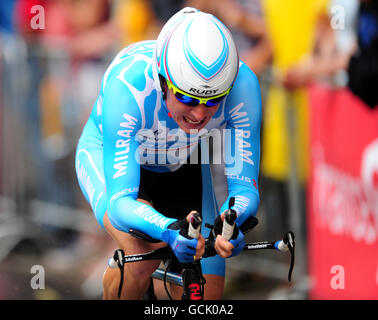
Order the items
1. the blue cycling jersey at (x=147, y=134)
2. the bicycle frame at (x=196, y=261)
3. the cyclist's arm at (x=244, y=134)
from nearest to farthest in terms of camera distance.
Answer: the bicycle frame at (x=196, y=261)
the blue cycling jersey at (x=147, y=134)
the cyclist's arm at (x=244, y=134)

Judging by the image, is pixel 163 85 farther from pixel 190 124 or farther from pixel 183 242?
pixel 183 242

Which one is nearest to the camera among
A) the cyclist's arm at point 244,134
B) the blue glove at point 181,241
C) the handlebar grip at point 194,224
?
the handlebar grip at point 194,224

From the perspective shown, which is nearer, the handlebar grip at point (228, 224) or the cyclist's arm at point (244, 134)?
the handlebar grip at point (228, 224)

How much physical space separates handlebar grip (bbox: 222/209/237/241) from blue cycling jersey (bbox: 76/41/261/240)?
37cm

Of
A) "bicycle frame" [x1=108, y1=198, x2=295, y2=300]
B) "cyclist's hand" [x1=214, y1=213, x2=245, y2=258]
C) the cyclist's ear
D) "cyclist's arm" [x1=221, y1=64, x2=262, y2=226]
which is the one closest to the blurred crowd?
the cyclist's ear

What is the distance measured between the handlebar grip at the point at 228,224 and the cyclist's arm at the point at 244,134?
526 mm

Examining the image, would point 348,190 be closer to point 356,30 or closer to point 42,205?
point 356,30

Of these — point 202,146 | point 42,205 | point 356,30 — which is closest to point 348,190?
point 356,30

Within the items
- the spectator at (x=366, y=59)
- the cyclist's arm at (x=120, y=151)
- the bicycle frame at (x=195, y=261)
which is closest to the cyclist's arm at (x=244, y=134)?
the bicycle frame at (x=195, y=261)

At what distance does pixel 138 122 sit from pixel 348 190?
2937 millimetres

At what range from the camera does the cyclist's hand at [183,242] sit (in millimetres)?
3855

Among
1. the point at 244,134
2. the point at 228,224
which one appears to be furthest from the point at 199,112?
the point at 228,224

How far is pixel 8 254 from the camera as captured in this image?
9461 millimetres

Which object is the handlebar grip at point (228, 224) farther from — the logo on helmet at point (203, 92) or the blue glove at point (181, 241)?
the logo on helmet at point (203, 92)
